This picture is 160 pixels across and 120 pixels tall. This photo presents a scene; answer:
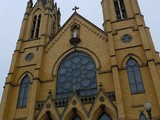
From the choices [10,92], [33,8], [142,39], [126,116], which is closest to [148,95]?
[126,116]

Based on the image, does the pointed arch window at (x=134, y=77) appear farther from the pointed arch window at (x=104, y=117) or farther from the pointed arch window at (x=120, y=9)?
the pointed arch window at (x=120, y=9)

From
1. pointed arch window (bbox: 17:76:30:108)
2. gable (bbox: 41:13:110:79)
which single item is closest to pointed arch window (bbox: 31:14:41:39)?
gable (bbox: 41:13:110:79)

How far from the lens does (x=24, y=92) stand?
2286 cm

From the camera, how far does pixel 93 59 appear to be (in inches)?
900

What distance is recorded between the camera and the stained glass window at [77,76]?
2116cm

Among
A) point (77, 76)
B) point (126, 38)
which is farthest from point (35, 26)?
point (126, 38)

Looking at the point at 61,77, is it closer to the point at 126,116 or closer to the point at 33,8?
the point at 126,116

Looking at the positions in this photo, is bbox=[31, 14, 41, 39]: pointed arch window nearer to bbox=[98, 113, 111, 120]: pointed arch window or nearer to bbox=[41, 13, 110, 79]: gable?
bbox=[41, 13, 110, 79]: gable

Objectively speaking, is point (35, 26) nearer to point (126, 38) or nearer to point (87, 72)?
point (87, 72)

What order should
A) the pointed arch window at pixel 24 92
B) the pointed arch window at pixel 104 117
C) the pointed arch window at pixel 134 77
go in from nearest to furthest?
the pointed arch window at pixel 104 117
the pointed arch window at pixel 134 77
the pointed arch window at pixel 24 92

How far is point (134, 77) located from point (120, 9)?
1003cm

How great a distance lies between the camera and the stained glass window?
21156 millimetres

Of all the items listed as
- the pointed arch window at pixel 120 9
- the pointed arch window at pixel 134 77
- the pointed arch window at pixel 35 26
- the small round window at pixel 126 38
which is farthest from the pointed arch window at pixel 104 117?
the pointed arch window at pixel 35 26

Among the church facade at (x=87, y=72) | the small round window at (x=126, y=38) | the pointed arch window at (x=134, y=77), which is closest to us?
the church facade at (x=87, y=72)
